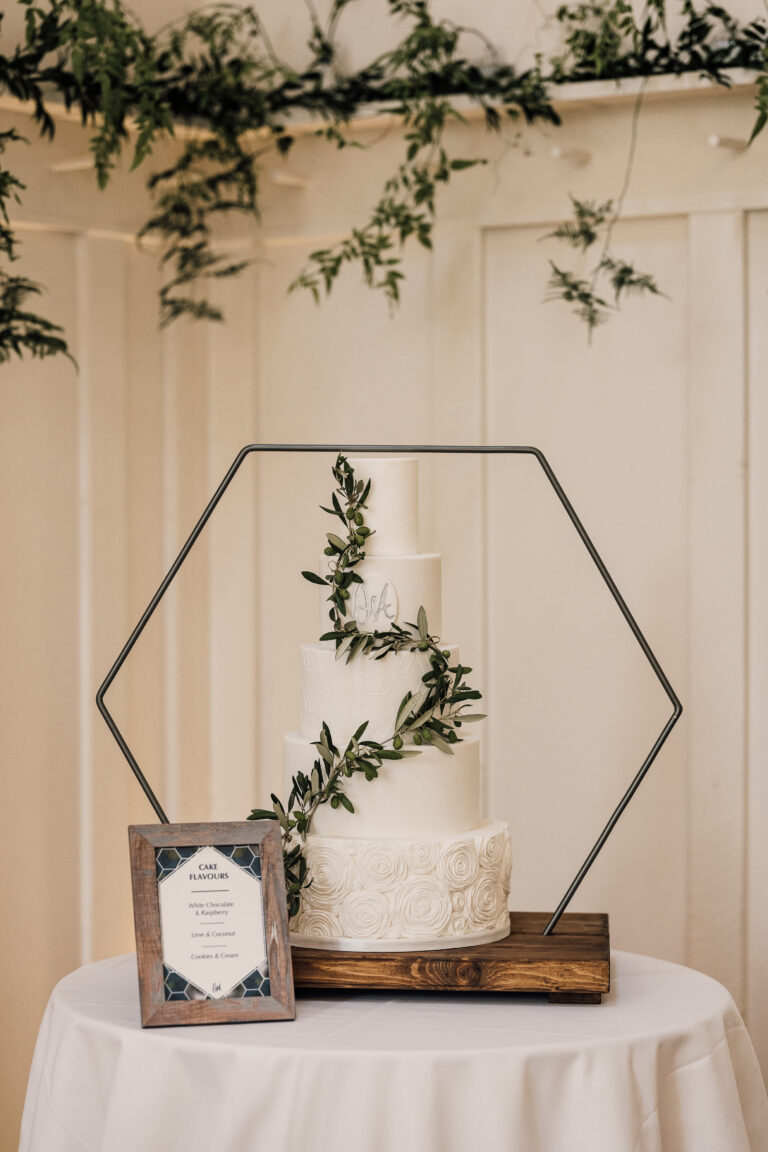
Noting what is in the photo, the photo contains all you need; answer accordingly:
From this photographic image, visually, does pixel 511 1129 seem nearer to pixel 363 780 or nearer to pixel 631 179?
pixel 363 780

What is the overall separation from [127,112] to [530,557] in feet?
4.84

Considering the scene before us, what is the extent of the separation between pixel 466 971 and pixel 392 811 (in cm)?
26

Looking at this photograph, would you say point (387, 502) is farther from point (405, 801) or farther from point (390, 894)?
point (390, 894)

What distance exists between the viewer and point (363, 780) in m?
2.04

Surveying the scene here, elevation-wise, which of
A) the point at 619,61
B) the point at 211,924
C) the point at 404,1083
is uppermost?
the point at 619,61

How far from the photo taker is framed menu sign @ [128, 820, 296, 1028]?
1865 mm

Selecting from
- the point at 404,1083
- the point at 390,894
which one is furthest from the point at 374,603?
the point at 404,1083

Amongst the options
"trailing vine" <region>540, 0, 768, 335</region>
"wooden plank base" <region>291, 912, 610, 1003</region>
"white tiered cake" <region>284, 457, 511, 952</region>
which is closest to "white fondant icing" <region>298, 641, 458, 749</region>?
"white tiered cake" <region>284, 457, 511, 952</region>

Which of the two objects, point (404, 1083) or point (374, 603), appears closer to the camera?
point (404, 1083)

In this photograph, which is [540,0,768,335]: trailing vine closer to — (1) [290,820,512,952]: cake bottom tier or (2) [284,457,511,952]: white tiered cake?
(2) [284,457,511,952]: white tiered cake

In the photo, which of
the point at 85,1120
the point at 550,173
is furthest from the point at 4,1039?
the point at 550,173

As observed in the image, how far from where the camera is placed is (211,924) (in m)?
1.91

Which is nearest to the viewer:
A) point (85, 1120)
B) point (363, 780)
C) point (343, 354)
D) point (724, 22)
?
point (85, 1120)

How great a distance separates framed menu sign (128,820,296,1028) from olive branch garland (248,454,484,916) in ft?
0.24
